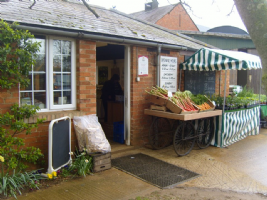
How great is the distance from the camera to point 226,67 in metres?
6.93

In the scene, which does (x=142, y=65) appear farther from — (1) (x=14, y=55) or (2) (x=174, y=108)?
(1) (x=14, y=55)

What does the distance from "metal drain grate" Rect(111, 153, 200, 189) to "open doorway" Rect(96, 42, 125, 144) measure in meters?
1.16

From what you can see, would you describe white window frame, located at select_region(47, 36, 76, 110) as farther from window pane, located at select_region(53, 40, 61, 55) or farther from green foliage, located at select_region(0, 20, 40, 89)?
green foliage, located at select_region(0, 20, 40, 89)

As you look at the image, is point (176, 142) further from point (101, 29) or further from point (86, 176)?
point (101, 29)

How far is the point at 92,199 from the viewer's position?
14.2 feet

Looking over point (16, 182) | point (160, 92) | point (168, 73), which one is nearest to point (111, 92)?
point (168, 73)

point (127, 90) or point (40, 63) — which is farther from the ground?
point (40, 63)

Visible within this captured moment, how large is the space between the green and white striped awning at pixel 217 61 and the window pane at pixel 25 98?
4.41m

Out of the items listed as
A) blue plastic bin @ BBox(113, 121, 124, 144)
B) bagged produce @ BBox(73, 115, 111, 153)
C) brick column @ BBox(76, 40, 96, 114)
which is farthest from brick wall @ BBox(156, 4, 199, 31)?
bagged produce @ BBox(73, 115, 111, 153)

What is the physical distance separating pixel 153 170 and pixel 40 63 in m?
3.05

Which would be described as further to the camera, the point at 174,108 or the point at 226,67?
the point at 226,67

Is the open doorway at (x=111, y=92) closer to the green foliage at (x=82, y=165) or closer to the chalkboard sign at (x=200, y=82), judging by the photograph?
the green foliage at (x=82, y=165)

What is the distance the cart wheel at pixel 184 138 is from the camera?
6.65 metres

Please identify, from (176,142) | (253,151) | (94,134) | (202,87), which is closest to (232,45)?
(202,87)
